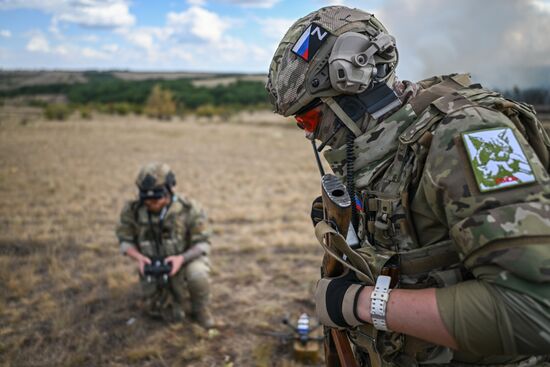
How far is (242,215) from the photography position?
9641mm

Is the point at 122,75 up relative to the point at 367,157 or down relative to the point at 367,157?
up

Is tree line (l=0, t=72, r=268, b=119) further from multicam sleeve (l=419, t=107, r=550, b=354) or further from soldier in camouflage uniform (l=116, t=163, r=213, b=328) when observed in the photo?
Result: multicam sleeve (l=419, t=107, r=550, b=354)

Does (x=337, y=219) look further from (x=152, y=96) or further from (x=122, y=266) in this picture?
(x=152, y=96)

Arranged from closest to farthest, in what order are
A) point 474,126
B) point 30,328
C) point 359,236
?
1. point 474,126
2. point 359,236
3. point 30,328

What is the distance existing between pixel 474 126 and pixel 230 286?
5198mm

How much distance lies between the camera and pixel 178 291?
5328mm

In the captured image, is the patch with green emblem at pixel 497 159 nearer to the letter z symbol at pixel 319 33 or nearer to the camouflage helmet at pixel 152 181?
the letter z symbol at pixel 319 33

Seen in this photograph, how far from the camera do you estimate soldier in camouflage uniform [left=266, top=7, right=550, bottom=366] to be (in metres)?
1.33

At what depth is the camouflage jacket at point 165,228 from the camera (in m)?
5.27

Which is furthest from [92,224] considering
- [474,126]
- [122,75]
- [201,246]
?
[122,75]

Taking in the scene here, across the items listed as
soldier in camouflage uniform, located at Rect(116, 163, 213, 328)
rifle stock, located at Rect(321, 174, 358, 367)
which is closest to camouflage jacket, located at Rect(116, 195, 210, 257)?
soldier in camouflage uniform, located at Rect(116, 163, 213, 328)

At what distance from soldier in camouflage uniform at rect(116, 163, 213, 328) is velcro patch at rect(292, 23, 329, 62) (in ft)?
11.4

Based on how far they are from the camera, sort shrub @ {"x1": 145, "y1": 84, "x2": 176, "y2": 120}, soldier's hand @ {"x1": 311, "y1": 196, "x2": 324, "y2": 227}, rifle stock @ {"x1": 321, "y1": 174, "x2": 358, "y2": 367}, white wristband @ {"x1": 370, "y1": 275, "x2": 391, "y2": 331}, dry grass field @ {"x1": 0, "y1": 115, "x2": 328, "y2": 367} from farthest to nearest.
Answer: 1. shrub @ {"x1": 145, "y1": 84, "x2": 176, "y2": 120}
2. dry grass field @ {"x1": 0, "y1": 115, "x2": 328, "y2": 367}
3. soldier's hand @ {"x1": 311, "y1": 196, "x2": 324, "y2": 227}
4. rifle stock @ {"x1": 321, "y1": 174, "x2": 358, "y2": 367}
5. white wristband @ {"x1": 370, "y1": 275, "x2": 391, "y2": 331}

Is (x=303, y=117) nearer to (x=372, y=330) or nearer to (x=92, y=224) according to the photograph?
(x=372, y=330)
